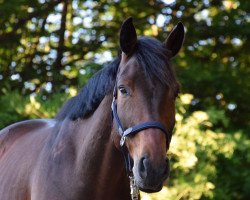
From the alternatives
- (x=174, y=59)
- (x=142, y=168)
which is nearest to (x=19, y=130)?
(x=142, y=168)

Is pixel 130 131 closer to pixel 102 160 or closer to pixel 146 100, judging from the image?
pixel 146 100

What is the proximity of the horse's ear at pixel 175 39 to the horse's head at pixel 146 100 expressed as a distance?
124 millimetres

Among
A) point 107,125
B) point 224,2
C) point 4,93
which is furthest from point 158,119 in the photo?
point 224,2

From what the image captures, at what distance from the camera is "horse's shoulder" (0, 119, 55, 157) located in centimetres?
413

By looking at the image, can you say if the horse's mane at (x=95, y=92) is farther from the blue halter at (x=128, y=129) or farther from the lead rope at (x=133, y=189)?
the lead rope at (x=133, y=189)

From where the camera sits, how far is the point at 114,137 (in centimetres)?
327

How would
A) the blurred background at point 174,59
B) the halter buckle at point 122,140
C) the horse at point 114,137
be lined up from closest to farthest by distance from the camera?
the horse at point 114,137 → the halter buckle at point 122,140 → the blurred background at point 174,59

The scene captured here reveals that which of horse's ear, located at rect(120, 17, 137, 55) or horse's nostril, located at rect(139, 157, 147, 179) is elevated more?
horse's ear, located at rect(120, 17, 137, 55)

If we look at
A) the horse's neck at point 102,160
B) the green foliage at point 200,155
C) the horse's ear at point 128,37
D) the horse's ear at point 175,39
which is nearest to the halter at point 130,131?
the horse's neck at point 102,160

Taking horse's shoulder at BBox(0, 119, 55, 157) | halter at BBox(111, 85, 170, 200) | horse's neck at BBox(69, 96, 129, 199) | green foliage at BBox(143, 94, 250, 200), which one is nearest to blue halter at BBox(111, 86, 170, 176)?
halter at BBox(111, 85, 170, 200)

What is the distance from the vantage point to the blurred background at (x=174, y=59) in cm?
812

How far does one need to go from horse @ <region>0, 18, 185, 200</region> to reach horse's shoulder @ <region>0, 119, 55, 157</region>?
11.1 inches

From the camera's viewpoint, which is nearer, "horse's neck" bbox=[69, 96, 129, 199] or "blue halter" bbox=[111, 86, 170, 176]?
"blue halter" bbox=[111, 86, 170, 176]

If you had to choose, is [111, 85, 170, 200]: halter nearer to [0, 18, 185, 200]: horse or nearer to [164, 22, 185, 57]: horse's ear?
[0, 18, 185, 200]: horse
